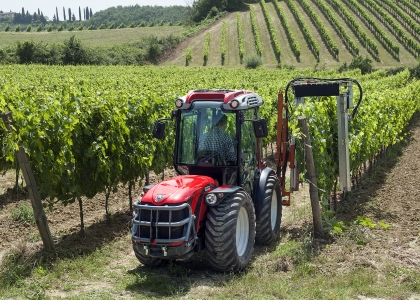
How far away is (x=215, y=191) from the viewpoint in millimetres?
6699

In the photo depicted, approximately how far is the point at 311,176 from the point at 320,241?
994 mm

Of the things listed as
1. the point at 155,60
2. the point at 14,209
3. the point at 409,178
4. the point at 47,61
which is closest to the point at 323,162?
the point at 409,178

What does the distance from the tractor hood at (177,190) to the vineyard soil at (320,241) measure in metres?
1.05

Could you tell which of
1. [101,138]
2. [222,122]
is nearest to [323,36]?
[101,138]

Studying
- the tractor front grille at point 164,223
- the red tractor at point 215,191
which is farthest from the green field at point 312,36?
the tractor front grille at point 164,223

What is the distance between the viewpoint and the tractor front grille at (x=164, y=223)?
626 centimetres

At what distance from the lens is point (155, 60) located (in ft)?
214

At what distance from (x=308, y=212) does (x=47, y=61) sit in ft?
152

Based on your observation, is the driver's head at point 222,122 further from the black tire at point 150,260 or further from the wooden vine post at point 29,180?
the wooden vine post at point 29,180

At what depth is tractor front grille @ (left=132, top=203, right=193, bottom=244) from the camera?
626cm

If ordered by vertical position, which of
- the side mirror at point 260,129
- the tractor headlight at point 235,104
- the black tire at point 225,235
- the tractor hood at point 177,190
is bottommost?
the black tire at point 225,235

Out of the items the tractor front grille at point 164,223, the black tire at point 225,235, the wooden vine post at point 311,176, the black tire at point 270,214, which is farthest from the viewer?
the wooden vine post at point 311,176

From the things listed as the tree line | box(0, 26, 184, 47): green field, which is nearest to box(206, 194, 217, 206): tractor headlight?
the tree line

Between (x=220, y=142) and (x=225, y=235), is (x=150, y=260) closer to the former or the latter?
(x=225, y=235)
